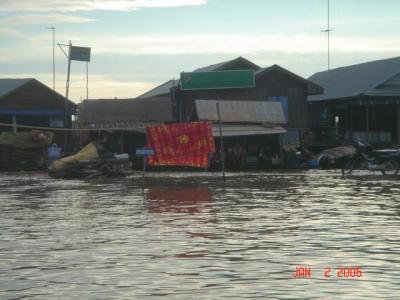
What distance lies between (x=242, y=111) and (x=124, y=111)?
230 inches

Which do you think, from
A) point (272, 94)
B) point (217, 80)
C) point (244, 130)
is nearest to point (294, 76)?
point (272, 94)

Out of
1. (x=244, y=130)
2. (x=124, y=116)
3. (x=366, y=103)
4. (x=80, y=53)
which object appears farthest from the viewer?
(x=80, y=53)

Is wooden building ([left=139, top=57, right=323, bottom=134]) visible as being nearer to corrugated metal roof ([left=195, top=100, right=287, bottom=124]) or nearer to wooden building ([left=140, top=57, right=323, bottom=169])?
wooden building ([left=140, top=57, right=323, bottom=169])

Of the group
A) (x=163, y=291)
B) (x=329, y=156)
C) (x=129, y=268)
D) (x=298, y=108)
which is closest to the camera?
(x=163, y=291)

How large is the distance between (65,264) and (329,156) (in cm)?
2288

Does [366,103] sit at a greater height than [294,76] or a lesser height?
lesser

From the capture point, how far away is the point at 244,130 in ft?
96.2

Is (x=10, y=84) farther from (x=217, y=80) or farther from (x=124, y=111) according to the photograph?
(x=217, y=80)

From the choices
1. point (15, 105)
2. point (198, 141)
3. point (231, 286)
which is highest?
point (15, 105)

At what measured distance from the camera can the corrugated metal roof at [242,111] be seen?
→ 2952 cm

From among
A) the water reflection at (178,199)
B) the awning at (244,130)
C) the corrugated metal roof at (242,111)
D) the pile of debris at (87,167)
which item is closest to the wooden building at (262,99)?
the corrugated metal roof at (242,111)

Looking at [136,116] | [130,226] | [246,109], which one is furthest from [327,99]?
[130,226]

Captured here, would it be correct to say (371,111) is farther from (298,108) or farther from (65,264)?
(65,264)

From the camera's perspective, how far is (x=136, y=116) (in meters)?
31.4
